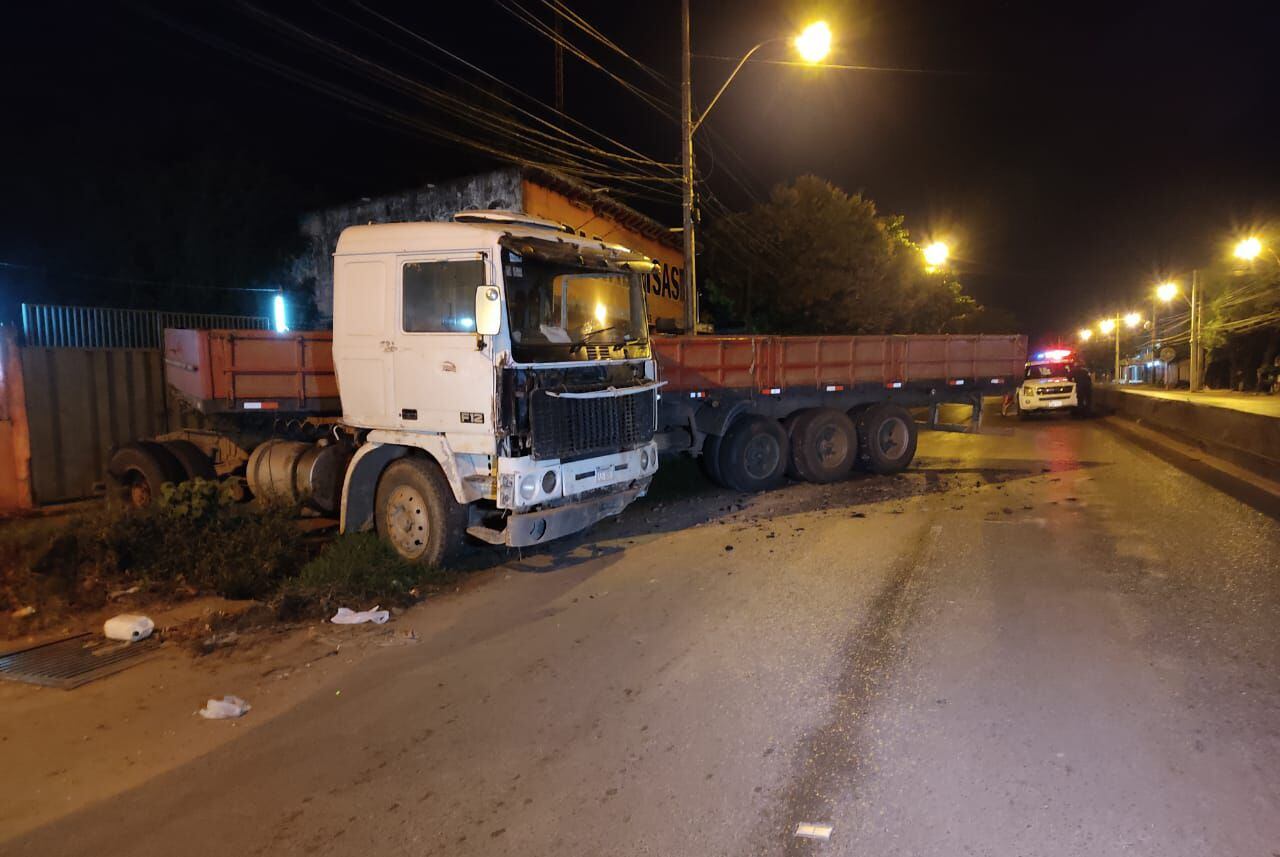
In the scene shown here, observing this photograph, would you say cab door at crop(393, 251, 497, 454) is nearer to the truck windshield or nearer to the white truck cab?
the white truck cab

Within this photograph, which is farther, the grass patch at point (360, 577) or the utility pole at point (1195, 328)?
the utility pole at point (1195, 328)

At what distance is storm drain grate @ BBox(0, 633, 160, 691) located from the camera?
5.51 m

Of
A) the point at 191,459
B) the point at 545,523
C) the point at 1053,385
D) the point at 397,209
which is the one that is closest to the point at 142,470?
the point at 191,459

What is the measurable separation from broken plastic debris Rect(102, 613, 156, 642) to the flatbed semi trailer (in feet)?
20.5

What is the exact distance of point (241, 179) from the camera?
21109mm

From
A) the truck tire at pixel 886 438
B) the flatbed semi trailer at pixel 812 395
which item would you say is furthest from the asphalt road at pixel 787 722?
the truck tire at pixel 886 438

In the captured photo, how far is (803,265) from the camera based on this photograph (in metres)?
25.2

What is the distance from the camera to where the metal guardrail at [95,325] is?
11.2m

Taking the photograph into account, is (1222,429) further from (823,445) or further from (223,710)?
(223,710)

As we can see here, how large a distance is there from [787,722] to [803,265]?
2232cm

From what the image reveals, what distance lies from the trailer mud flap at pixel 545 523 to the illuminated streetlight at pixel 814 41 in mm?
9538

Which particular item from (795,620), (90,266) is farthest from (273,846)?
(90,266)

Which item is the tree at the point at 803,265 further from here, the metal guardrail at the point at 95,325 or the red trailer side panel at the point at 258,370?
the red trailer side panel at the point at 258,370

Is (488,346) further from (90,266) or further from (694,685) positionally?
(90,266)
